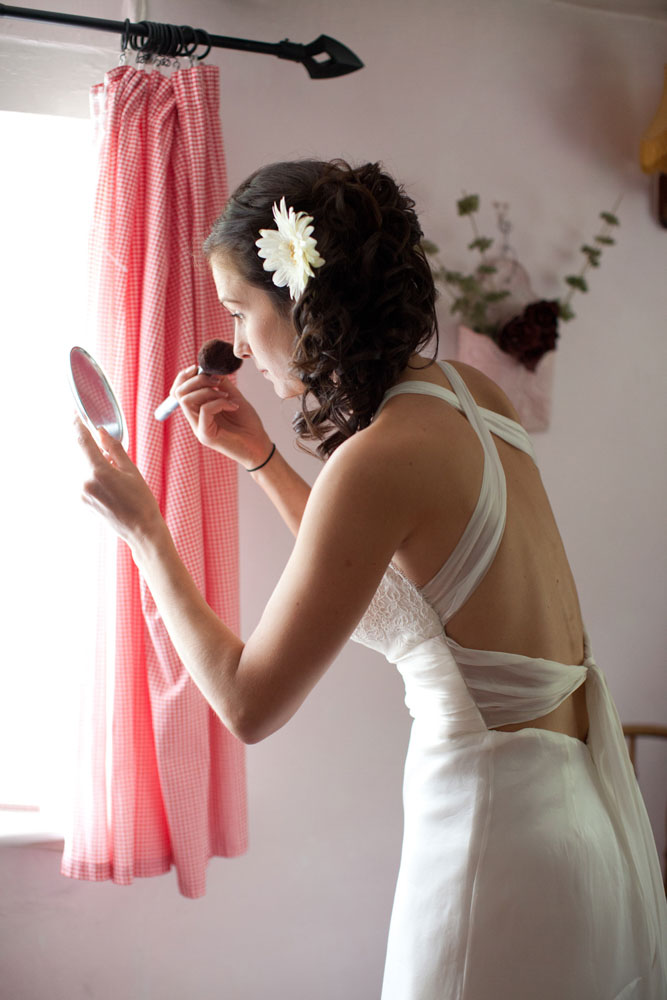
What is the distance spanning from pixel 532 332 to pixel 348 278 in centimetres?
87

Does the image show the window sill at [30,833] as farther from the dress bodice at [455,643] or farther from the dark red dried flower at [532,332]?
the dark red dried flower at [532,332]

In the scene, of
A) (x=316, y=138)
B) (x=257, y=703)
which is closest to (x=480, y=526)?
(x=257, y=703)

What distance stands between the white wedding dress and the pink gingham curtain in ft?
1.60

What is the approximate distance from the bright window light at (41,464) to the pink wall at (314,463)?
0.35 ft

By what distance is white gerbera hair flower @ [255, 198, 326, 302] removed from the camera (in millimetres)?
891

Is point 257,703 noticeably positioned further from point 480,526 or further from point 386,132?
point 386,132

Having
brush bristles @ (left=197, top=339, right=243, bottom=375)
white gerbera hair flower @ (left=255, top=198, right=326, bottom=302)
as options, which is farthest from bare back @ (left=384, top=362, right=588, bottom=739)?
brush bristles @ (left=197, top=339, right=243, bottom=375)

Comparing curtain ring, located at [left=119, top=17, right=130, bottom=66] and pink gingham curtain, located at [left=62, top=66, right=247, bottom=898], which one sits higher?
curtain ring, located at [left=119, top=17, right=130, bottom=66]

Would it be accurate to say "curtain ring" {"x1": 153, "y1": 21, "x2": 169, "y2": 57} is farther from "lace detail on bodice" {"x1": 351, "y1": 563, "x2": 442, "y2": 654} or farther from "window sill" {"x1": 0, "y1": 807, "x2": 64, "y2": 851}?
"window sill" {"x1": 0, "y1": 807, "x2": 64, "y2": 851}

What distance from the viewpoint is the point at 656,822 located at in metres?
2.01

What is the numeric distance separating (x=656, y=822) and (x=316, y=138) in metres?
1.76

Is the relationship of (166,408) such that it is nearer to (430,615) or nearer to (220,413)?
(220,413)

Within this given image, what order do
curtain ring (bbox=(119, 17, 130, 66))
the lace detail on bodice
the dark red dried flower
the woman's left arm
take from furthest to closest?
the dark red dried flower, curtain ring (bbox=(119, 17, 130, 66)), the lace detail on bodice, the woman's left arm

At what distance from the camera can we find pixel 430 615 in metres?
0.98
